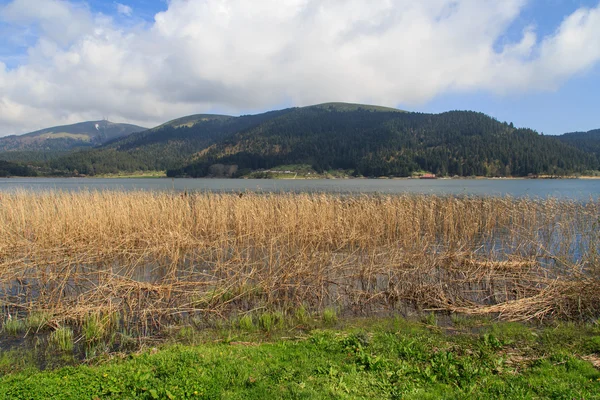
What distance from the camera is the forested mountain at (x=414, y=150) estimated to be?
123562 millimetres

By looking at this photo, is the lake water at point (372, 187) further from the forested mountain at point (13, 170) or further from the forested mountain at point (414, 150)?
the forested mountain at point (13, 170)

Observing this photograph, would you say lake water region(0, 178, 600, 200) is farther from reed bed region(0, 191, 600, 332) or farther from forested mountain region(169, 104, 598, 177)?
forested mountain region(169, 104, 598, 177)

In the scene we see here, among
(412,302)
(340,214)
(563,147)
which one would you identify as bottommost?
(412,302)

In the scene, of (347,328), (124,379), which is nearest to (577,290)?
(347,328)

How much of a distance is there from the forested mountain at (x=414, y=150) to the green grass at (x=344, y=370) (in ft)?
401

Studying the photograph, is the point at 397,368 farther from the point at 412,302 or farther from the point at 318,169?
the point at 318,169

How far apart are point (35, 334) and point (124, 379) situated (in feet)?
12.0

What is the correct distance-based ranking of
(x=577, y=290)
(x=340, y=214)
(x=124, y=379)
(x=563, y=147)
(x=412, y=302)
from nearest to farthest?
1. (x=124, y=379)
2. (x=577, y=290)
3. (x=412, y=302)
4. (x=340, y=214)
5. (x=563, y=147)

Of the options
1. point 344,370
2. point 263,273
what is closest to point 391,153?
point 263,273

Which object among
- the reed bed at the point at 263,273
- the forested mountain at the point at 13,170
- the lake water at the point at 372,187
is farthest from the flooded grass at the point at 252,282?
the forested mountain at the point at 13,170

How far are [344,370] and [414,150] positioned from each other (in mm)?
150568

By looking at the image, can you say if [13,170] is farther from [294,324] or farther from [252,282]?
[294,324]

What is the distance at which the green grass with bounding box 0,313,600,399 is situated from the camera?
4.09 metres

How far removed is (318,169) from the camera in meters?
139
